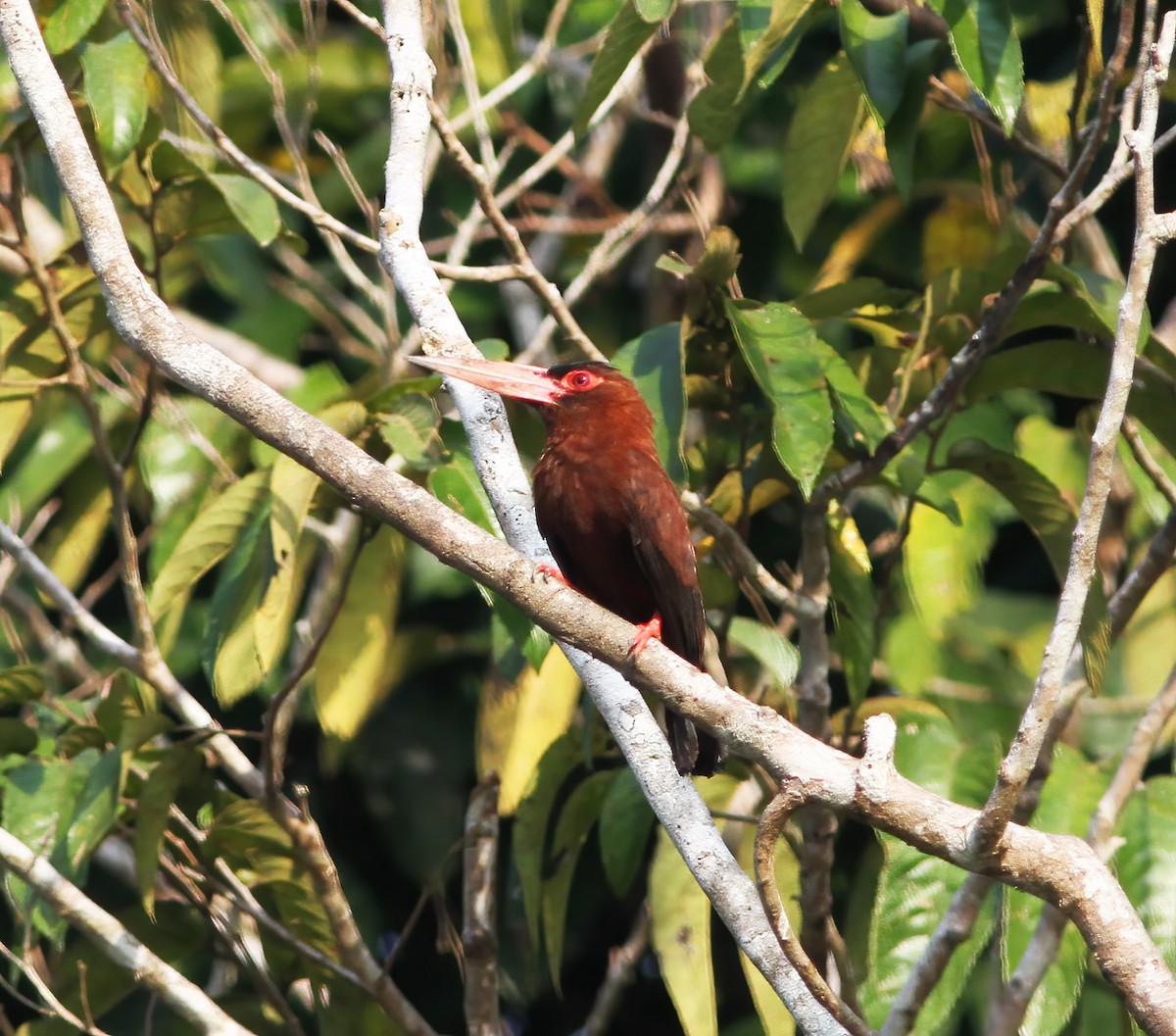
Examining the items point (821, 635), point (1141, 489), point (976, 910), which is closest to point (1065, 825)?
point (976, 910)

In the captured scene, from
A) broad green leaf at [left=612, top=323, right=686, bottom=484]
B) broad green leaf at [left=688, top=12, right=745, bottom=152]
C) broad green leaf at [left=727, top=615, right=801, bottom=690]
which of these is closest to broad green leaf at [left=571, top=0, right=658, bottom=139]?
broad green leaf at [left=688, top=12, right=745, bottom=152]

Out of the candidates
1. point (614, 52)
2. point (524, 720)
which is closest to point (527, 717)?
point (524, 720)

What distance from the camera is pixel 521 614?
7.86 feet

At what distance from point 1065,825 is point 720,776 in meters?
0.80

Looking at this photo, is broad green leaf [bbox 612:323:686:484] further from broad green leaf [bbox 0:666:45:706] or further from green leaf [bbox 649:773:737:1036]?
broad green leaf [bbox 0:666:45:706]

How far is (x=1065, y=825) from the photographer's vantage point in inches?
118

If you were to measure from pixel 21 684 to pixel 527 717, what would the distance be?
3.76 ft

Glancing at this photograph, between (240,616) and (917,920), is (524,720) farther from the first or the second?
(917,920)

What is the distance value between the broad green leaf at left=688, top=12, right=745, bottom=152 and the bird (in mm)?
577

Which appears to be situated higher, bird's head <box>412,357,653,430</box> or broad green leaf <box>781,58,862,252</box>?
broad green leaf <box>781,58,862,252</box>

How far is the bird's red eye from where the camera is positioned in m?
→ 3.31

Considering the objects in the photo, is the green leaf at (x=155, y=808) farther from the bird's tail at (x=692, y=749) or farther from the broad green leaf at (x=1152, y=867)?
the broad green leaf at (x=1152, y=867)

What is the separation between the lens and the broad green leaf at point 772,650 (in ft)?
9.70

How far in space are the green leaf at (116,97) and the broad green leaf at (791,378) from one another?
1218mm
